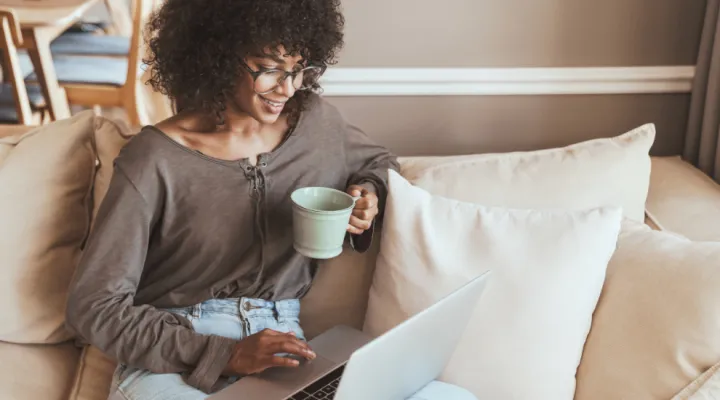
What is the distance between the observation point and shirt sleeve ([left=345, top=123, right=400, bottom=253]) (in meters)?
1.52

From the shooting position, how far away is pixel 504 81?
2021 millimetres

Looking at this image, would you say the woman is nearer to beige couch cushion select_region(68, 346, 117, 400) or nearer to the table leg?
beige couch cushion select_region(68, 346, 117, 400)

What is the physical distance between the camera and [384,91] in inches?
79.5

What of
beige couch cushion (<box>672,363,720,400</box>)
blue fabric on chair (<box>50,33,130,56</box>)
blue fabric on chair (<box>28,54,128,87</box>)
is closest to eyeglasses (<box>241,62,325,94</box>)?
beige couch cushion (<box>672,363,720,400</box>)

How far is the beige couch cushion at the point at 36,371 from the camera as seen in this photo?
1389 mm

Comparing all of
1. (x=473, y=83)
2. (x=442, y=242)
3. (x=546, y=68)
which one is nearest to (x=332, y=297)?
(x=442, y=242)

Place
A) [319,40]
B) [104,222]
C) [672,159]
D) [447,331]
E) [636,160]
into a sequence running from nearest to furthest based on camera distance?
[447,331]
[104,222]
[319,40]
[636,160]
[672,159]

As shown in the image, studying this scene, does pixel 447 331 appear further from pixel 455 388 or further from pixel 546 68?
pixel 546 68

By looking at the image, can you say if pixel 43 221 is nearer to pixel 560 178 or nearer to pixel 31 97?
pixel 560 178

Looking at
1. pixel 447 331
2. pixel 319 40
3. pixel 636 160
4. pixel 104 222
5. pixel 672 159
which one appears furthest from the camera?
pixel 672 159

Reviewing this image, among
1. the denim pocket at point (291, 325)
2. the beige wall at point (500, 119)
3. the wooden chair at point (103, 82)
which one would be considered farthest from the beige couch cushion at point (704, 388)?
the wooden chair at point (103, 82)

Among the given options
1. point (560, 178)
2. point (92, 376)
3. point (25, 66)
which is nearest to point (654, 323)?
point (560, 178)

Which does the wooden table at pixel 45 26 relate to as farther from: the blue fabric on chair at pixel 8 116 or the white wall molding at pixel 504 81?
the white wall molding at pixel 504 81

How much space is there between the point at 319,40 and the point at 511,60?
794mm
